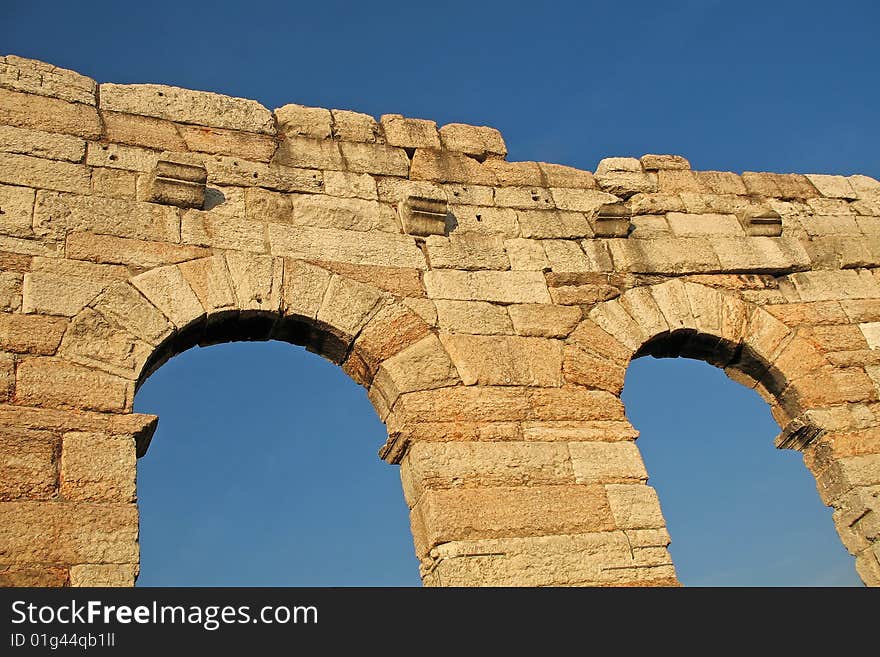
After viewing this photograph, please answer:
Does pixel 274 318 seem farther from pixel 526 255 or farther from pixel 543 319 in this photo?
pixel 526 255

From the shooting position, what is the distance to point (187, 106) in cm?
667

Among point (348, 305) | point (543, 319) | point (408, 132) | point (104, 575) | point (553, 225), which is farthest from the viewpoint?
point (408, 132)

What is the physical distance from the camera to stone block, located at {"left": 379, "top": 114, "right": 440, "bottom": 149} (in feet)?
23.8

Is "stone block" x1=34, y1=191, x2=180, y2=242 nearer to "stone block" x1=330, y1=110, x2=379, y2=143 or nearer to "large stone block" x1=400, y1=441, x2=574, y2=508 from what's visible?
"stone block" x1=330, y1=110, x2=379, y2=143

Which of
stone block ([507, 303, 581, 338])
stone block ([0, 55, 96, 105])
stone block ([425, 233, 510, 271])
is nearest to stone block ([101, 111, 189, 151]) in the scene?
stone block ([0, 55, 96, 105])

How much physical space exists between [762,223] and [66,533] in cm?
608

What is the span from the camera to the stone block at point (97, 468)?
15.1 ft

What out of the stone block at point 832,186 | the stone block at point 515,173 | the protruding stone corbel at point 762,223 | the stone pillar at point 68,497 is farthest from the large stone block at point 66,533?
the stone block at point 832,186

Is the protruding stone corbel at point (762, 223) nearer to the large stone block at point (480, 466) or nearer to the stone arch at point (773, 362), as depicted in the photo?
the stone arch at point (773, 362)

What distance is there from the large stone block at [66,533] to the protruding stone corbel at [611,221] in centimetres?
426

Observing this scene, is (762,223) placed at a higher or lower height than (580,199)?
lower

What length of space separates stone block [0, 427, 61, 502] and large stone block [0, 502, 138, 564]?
0.07 m

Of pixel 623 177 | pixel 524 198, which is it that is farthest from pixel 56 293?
pixel 623 177
